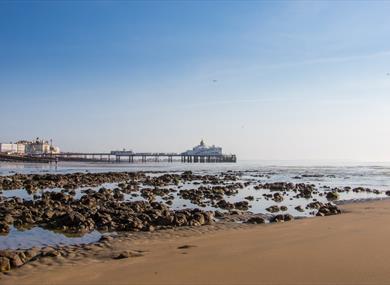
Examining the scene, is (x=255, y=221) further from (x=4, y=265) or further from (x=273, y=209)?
(x=4, y=265)

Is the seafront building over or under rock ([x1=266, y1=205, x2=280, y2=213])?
over

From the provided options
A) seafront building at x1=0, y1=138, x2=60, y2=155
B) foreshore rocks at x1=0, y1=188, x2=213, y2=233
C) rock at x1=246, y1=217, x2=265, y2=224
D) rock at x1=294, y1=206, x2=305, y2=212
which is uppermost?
seafront building at x1=0, y1=138, x2=60, y2=155

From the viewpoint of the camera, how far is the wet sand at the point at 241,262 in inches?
266

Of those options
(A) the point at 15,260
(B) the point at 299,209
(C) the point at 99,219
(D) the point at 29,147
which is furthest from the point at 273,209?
(D) the point at 29,147

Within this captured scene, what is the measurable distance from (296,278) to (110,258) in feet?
12.7

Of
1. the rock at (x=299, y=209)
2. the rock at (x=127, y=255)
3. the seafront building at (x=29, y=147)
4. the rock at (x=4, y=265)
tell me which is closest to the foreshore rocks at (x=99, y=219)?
the rock at (x=127, y=255)

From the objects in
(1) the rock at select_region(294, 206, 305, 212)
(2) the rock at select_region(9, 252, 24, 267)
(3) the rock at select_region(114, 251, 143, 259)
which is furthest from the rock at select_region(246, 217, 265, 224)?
(2) the rock at select_region(9, 252, 24, 267)

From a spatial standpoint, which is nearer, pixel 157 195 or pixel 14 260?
pixel 14 260

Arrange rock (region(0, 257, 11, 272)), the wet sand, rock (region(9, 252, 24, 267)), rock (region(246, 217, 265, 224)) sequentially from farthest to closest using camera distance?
rock (region(246, 217, 265, 224))
rock (region(9, 252, 24, 267))
rock (region(0, 257, 11, 272))
the wet sand

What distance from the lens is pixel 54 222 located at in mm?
13609

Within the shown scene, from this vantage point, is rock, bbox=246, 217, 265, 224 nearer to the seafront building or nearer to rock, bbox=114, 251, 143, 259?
rock, bbox=114, 251, 143, 259

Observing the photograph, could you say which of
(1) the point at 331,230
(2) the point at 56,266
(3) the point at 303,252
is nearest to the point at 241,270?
(3) the point at 303,252

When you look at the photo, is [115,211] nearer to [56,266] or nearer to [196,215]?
[196,215]

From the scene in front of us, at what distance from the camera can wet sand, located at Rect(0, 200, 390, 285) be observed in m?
6.77
